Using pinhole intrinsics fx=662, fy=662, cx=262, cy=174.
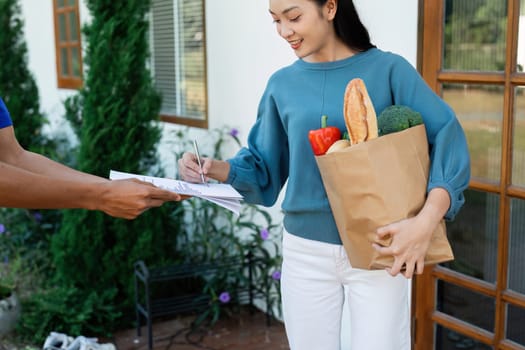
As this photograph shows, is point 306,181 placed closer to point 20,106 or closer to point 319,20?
point 319,20

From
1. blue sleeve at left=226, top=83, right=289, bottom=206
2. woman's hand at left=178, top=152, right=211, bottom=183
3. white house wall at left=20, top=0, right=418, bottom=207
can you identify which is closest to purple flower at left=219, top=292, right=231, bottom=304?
white house wall at left=20, top=0, right=418, bottom=207

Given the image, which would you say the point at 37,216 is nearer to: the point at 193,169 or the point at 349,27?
the point at 193,169

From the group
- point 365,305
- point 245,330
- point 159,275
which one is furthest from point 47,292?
point 365,305

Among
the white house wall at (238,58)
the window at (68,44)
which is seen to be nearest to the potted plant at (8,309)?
the white house wall at (238,58)

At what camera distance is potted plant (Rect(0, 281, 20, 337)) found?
367 cm

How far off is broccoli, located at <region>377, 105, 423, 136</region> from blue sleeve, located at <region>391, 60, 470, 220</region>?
9 centimetres

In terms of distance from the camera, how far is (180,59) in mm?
4676

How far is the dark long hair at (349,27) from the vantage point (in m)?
1.86

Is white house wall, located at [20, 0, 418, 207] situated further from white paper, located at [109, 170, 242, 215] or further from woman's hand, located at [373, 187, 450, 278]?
woman's hand, located at [373, 187, 450, 278]

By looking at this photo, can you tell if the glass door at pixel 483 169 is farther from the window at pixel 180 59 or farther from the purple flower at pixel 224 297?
the window at pixel 180 59

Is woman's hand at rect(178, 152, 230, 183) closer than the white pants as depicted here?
No

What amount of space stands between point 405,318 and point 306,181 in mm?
478

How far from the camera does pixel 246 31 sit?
3873 mm

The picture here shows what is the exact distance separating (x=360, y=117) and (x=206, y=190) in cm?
49
